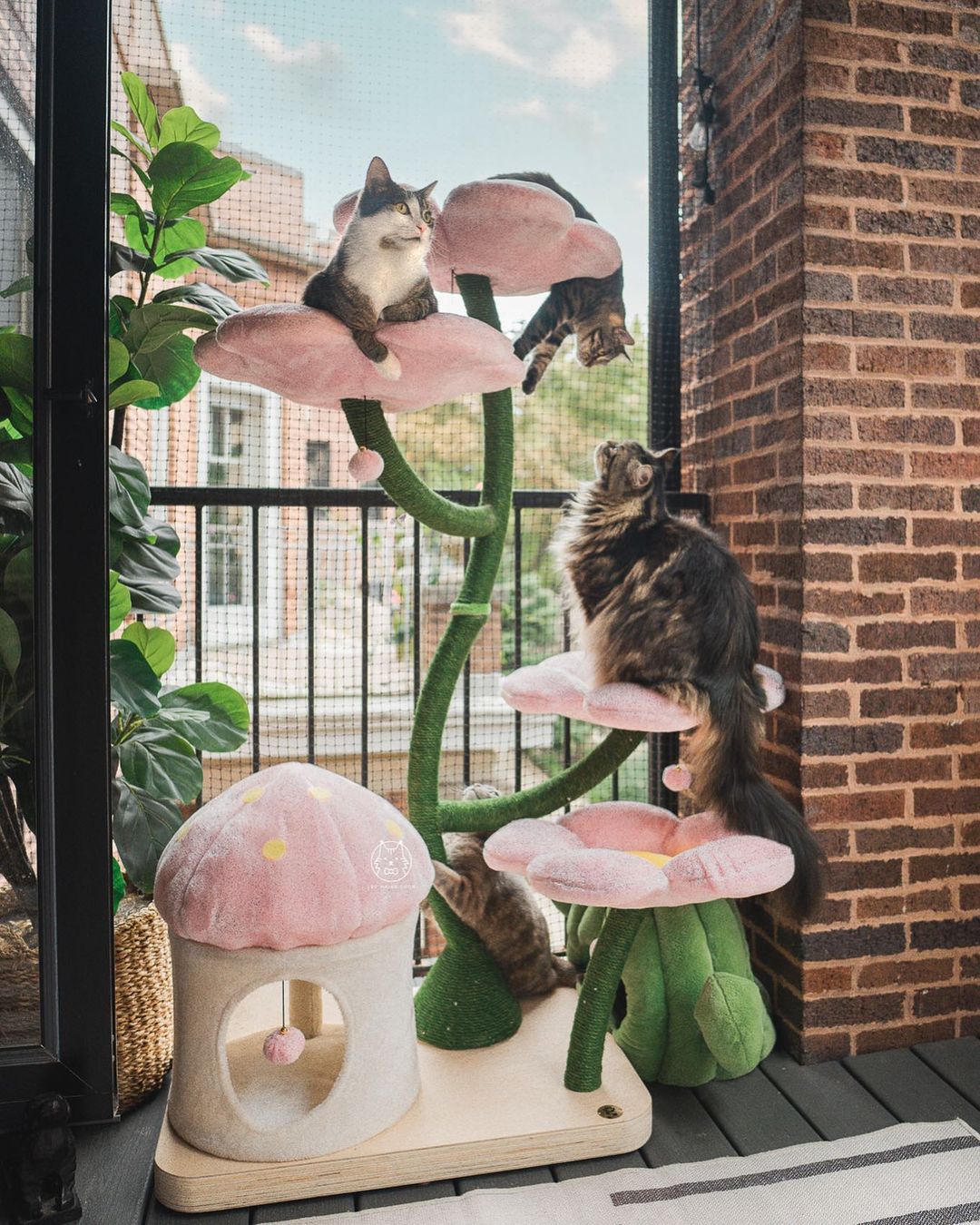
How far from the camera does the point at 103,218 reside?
54.7 inches

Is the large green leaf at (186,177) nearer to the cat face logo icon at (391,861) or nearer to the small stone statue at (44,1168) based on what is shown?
the cat face logo icon at (391,861)

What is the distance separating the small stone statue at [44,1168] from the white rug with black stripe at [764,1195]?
1.14 ft

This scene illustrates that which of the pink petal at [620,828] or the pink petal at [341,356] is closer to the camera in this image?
the pink petal at [341,356]

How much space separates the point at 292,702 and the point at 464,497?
1.44 m

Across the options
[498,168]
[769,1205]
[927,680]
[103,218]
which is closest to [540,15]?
[498,168]

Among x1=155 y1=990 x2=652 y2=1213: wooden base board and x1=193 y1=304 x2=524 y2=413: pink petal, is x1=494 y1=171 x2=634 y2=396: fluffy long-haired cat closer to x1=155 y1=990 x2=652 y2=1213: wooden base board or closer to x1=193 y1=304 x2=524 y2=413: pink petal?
x1=193 y1=304 x2=524 y2=413: pink petal

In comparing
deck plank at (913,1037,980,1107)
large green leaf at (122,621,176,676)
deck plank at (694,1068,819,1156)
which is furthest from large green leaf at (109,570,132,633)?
deck plank at (913,1037,980,1107)

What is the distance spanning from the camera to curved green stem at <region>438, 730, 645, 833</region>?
1683 mm

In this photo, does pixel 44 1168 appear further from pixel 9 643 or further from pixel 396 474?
pixel 396 474

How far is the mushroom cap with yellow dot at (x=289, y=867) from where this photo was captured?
1.32 metres

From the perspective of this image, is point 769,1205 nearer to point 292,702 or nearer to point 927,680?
point 927,680

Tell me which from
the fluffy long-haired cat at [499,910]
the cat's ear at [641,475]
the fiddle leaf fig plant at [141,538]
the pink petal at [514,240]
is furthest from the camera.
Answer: the fluffy long-haired cat at [499,910]

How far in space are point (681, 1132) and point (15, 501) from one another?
152 centimetres

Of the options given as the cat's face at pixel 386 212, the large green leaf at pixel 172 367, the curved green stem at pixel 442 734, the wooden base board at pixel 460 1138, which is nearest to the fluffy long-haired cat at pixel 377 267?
the cat's face at pixel 386 212
